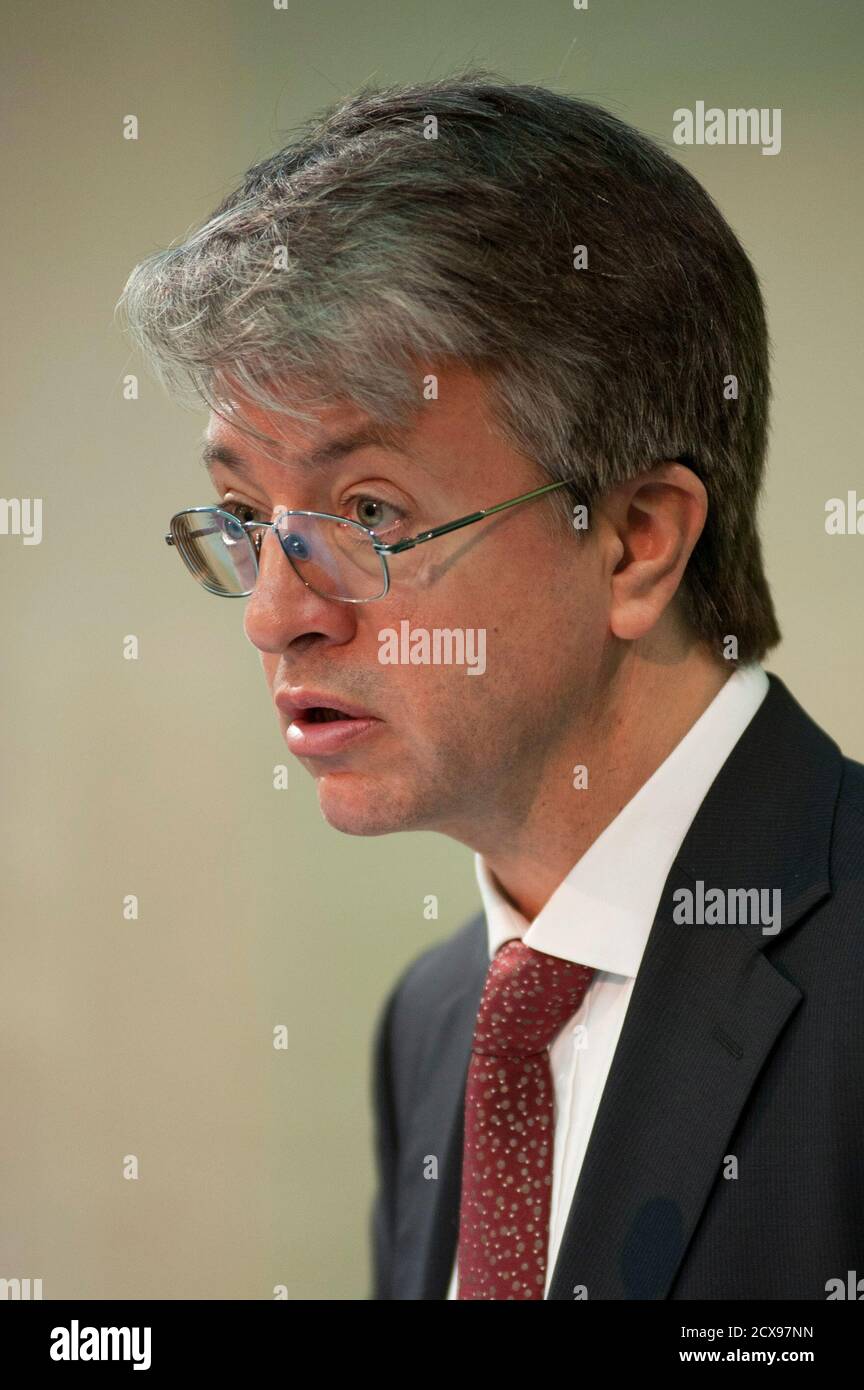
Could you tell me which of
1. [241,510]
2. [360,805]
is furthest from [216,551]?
[360,805]

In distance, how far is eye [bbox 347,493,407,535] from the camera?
1271mm

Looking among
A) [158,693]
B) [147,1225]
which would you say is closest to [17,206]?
[158,693]

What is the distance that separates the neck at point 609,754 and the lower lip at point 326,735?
0.17 metres

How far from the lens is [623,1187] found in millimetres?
1233

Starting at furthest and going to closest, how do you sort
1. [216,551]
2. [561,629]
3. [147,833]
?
1. [147,833]
2. [216,551]
3. [561,629]

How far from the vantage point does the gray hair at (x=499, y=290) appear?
1234mm

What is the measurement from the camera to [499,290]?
124 centimetres

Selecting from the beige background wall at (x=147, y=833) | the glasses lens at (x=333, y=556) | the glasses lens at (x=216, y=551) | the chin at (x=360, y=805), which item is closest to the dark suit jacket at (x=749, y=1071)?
the chin at (x=360, y=805)

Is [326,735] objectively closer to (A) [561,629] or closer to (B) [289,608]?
(B) [289,608]

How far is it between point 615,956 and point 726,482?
19.5 inches

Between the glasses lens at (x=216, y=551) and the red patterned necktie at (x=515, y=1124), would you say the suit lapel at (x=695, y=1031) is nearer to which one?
the red patterned necktie at (x=515, y=1124)

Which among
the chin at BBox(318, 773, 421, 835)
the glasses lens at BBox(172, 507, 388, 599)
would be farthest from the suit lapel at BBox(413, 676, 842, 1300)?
the glasses lens at BBox(172, 507, 388, 599)

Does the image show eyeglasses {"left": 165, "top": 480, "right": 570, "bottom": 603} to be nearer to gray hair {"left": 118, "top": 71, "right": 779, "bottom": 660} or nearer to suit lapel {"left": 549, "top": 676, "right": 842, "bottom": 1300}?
gray hair {"left": 118, "top": 71, "right": 779, "bottom": 660}

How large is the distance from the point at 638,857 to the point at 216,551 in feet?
1.78
